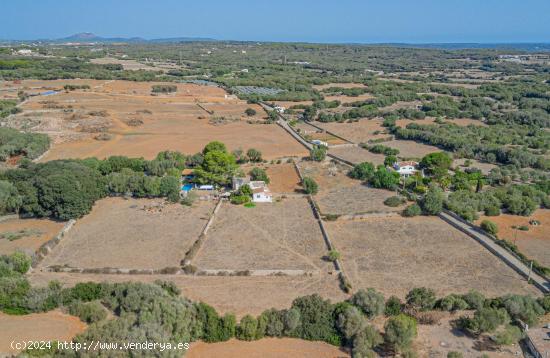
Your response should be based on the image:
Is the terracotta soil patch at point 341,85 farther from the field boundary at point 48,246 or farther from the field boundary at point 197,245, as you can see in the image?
the field boundary at point 48,246

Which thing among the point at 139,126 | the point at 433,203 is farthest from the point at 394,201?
the point at 139,126

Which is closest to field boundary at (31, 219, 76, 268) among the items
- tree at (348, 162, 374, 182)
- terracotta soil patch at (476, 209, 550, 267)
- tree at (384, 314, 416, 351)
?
tree at (384, 314, 416, 351)

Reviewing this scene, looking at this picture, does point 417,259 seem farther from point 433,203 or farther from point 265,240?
point 265,240

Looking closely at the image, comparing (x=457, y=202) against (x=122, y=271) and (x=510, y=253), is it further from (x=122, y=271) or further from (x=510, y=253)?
(x=122, y=271)

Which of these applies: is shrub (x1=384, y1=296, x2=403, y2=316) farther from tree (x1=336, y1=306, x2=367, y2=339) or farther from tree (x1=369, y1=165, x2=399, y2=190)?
tree (x1=369, y1=165, x2=399, y2=190)

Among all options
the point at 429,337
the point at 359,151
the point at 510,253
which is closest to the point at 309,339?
the point at 429,337

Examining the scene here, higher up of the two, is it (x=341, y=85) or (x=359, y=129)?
(x=341, y=85)
